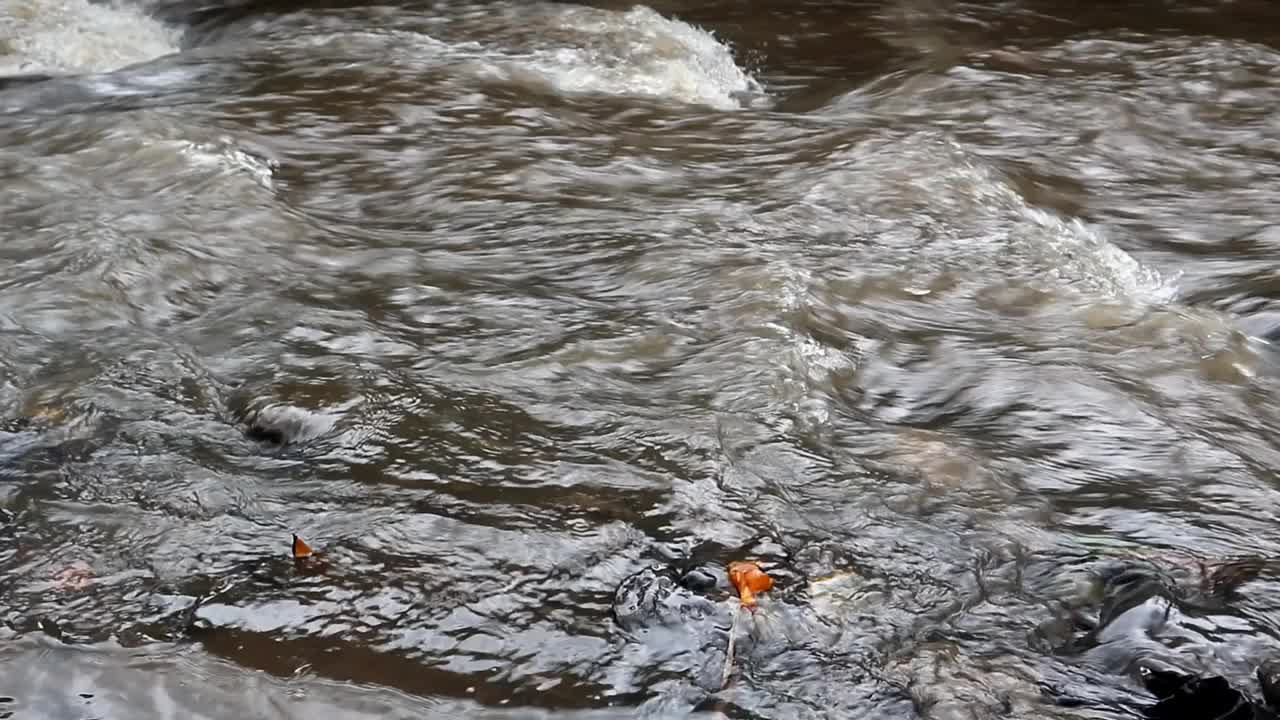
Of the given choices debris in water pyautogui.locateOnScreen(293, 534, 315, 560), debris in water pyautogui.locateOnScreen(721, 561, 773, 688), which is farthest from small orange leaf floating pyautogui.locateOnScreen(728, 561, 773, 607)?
debris in water pyautogui.locateOnScreen(293, 534, 315, 560)

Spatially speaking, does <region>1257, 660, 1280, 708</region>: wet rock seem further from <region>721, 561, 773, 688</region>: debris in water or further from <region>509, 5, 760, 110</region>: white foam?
<region>509, 5, 760, 110</region>: white foam

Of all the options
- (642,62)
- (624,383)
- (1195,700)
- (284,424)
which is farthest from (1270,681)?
(642,62)

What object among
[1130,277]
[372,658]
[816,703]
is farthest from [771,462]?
[1130,277]

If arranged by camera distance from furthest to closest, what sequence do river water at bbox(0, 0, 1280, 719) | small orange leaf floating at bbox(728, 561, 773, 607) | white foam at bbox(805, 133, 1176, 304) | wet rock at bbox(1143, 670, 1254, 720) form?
white foam at bbox(805, 133, 1176, 304) → small orange leaf floating at bbox(728, 561, 773, 607) → river water at bbox(0, 0, 1280, 719) → wet rock at bbox(1143, 670, 1254, 720)

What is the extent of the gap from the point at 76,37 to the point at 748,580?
6.66m

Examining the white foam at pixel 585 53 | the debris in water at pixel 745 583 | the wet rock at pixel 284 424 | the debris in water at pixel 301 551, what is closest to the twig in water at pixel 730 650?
the debris in water at pixel 745 583

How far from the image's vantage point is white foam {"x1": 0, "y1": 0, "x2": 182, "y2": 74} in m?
6.99

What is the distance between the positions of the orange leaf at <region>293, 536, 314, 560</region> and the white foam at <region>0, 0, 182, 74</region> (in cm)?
529

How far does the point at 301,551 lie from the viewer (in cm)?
250

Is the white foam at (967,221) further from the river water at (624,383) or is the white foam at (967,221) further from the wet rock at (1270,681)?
the wet rock at (1270,681)

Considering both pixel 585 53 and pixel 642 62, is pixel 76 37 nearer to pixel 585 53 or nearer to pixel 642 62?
pixel 585 53

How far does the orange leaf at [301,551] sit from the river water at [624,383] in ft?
0.13

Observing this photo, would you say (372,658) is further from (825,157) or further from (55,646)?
(825,157)

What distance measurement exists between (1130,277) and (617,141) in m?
2.22
